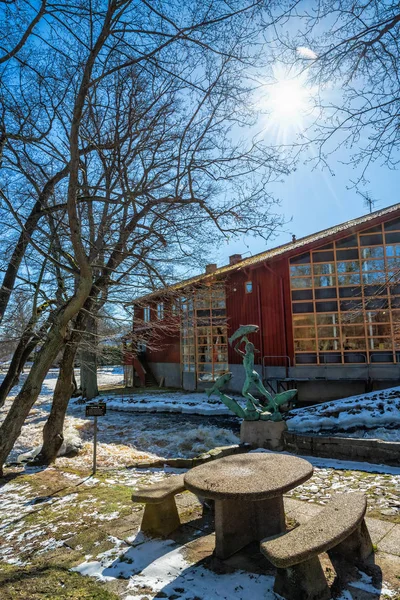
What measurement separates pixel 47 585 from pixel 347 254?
1441 cm

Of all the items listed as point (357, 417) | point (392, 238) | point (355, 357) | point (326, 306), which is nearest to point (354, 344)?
point (355, 357)

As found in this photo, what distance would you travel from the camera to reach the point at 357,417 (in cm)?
980

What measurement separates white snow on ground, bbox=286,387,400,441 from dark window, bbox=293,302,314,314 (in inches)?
167

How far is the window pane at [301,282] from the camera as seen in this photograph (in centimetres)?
1512

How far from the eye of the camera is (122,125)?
6.74m

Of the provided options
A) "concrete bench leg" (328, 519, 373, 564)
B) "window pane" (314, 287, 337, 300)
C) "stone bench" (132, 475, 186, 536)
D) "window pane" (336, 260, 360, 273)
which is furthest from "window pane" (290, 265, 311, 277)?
"concrete bench leg" (328, 519, 373, 564)

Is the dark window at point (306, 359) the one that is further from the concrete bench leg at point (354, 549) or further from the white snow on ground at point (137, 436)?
the concrete bench leg at point (354, 549)

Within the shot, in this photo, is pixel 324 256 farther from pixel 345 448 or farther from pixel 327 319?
pixel 345 448

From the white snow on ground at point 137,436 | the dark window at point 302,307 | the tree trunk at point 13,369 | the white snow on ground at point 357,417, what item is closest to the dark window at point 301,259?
the dark window at point 302,307

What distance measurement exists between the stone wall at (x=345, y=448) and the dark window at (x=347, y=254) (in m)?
9.36

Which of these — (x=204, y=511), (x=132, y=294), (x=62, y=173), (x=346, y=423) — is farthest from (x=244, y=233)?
(x=346, y=423)

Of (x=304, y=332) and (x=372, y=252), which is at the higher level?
(x=372, y=252)

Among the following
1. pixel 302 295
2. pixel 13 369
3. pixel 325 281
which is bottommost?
pixel 13 369

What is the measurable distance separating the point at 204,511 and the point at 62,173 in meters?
5.85
